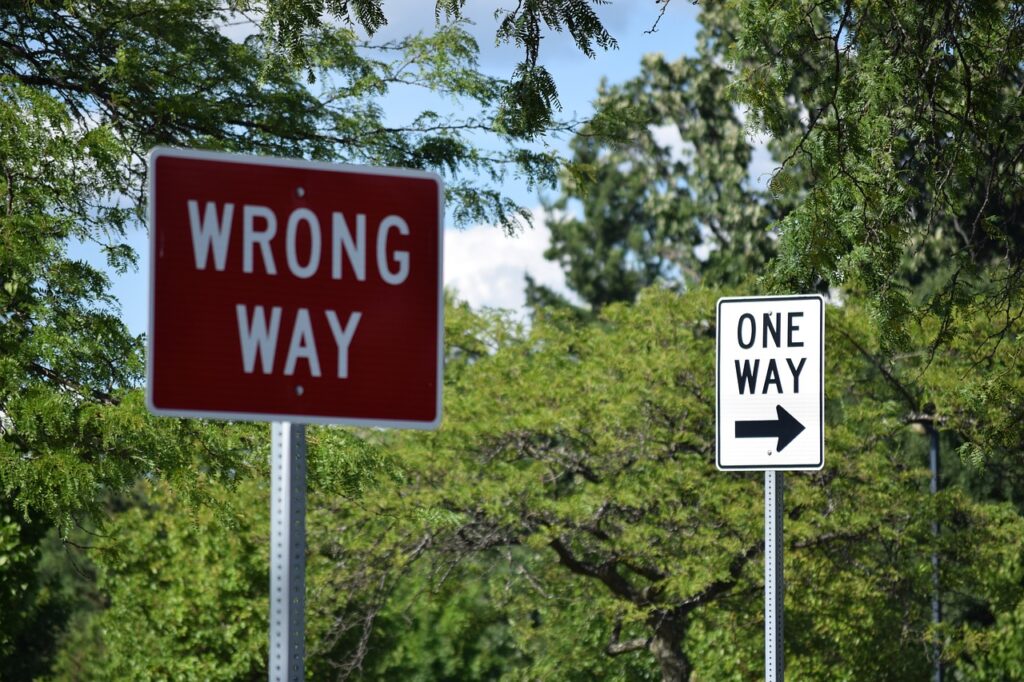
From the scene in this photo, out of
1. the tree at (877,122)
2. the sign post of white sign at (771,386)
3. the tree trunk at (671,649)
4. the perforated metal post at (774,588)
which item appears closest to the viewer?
the perforated metal post at (774,588)

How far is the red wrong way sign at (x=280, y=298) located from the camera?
125 inches

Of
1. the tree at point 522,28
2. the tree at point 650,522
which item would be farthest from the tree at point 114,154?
the tree at point 650,522

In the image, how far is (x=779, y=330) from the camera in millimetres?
7820

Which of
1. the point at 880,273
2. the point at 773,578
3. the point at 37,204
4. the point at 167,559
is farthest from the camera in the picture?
the point at 167,559

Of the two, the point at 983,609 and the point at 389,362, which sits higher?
the point at 389,362

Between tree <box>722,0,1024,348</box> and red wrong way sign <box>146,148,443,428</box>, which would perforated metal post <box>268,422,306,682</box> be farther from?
tree <box>722,0,1024,348</box>

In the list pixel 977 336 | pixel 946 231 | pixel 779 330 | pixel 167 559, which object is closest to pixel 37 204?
pixel 779 330

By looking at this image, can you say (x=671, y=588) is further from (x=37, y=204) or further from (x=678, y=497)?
(x=37, y=204)

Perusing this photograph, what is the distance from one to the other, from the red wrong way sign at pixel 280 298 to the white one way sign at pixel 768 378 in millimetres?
4625

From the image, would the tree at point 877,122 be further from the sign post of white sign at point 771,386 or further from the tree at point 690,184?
the tree at point 690,184

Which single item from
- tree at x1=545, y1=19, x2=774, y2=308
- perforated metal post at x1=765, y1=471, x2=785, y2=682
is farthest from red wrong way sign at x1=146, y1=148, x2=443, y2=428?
tree at x1=545, y1=19, x2=774, y2=308

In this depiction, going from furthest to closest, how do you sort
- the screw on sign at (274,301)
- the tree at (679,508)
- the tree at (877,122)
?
1. the tree at (679,508)
2. the tree at (877,122)
3. the screw on sign at (274,301)

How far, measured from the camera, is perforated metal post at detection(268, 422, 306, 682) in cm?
304

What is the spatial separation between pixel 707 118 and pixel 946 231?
12208mm
